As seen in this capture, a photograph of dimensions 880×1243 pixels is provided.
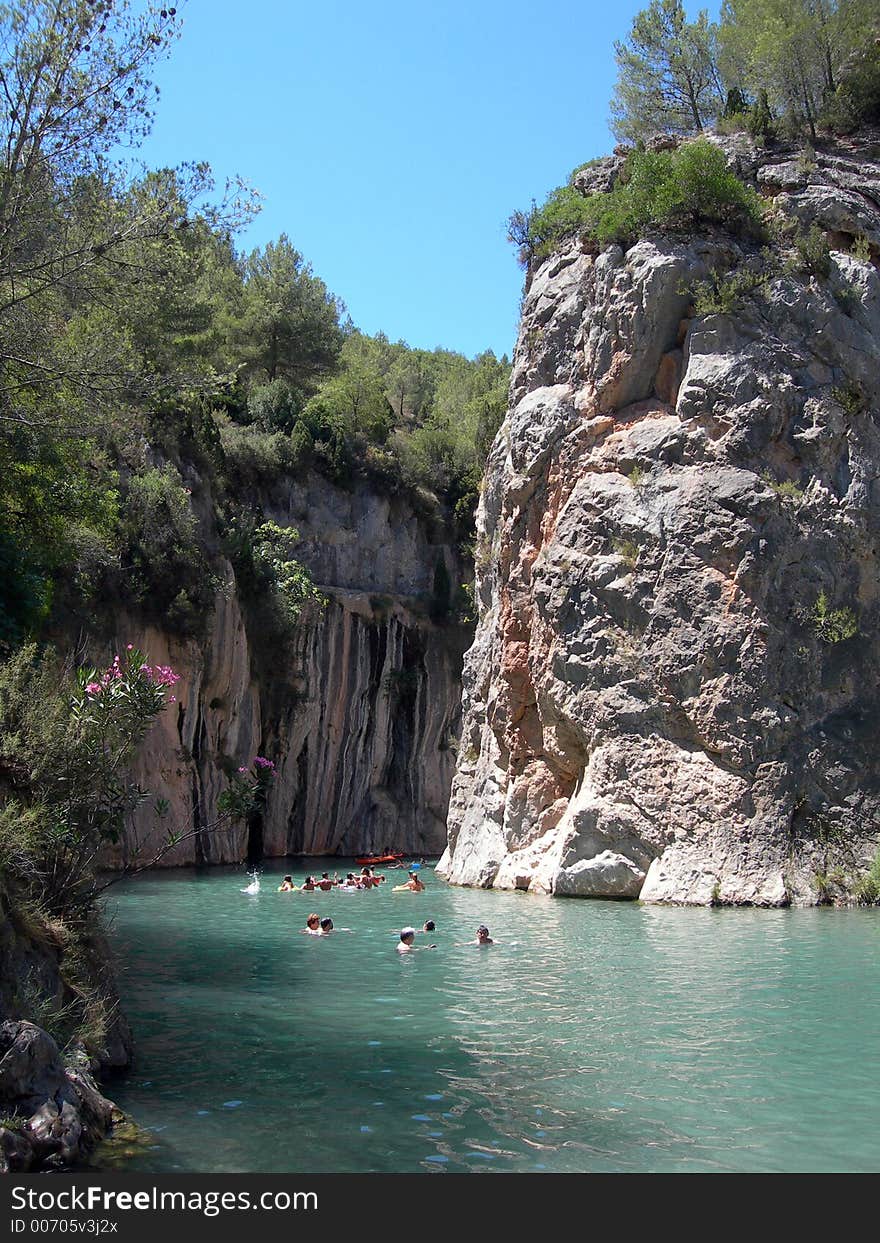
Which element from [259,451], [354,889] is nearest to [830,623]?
[354,889]

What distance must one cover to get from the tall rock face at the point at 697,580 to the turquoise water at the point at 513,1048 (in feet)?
10.7

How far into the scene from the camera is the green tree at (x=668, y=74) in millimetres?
29766

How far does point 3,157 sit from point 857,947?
1286 centimetres

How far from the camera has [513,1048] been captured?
30.2 ft

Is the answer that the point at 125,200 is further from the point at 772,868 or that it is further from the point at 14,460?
the point at 772,868

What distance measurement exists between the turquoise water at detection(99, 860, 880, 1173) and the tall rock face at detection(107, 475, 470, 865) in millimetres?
14186

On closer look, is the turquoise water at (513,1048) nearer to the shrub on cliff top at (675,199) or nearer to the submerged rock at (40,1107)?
the submerged rock at (40,1107)

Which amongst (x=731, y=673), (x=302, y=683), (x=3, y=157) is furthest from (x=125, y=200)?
(x=302, y=683)

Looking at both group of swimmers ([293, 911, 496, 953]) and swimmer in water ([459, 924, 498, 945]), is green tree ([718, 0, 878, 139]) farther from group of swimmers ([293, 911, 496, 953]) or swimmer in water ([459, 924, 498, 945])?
swimmer in water ([459, 924, 498, 945])

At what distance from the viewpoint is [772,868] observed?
1925 cm

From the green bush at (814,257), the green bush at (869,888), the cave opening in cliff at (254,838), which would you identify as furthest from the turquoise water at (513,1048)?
the cave opening in cliff at (254,838)

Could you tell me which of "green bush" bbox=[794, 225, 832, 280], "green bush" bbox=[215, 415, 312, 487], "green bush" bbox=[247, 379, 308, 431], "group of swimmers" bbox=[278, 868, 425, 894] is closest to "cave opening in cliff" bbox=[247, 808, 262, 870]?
"group of swimmers" bbox=[278, 868, 425, 894]

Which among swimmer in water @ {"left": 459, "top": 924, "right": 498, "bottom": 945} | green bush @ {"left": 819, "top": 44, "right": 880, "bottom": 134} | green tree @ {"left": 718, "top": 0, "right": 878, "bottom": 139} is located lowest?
swimmer in water @ {"left": 459, "top": 924, "right": 498, "bottom": 945}

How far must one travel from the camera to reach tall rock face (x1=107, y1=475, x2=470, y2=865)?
30.5m
